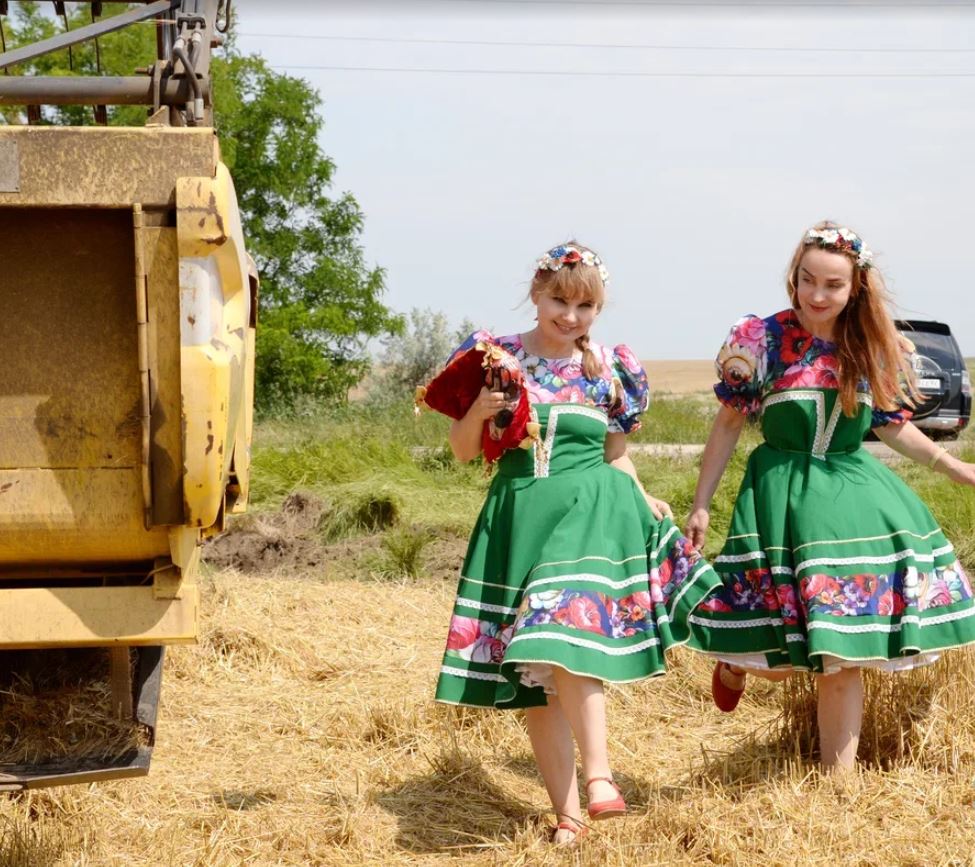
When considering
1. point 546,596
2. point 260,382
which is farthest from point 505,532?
point 260,382

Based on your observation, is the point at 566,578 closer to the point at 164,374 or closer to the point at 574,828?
the point at 574,828

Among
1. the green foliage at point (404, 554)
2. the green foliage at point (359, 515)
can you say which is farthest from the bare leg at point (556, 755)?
the green foliage at point (359, 515)

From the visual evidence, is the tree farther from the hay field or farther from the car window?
the hay field

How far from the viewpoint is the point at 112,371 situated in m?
2.77

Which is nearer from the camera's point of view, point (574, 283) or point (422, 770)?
point (574, 283)

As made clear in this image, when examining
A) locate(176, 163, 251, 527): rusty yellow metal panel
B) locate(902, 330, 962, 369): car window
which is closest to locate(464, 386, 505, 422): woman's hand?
locate(176, 163, 251, 527): rusty yellow metal panel

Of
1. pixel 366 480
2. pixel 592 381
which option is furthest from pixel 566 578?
pixel 366 480

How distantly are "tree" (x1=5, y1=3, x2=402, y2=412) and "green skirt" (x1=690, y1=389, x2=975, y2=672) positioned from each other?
2125 cm

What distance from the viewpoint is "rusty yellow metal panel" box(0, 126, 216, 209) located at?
261 centimetres

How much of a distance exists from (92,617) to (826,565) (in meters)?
2.16

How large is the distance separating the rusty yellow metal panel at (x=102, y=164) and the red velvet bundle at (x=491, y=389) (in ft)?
4.44

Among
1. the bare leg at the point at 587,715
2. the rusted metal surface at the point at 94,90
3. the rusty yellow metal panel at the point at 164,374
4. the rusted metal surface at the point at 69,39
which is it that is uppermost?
the rusted metal surface at the point at 69,39

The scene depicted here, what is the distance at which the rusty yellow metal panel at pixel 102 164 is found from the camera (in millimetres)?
2613

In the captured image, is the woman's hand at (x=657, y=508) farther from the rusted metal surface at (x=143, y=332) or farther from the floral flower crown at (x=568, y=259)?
the rusted metal surface at (x=143, y=332)
